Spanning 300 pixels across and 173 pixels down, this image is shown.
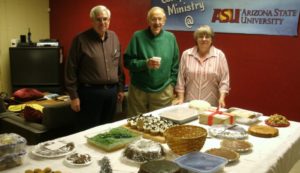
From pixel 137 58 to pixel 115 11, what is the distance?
6.98 feet

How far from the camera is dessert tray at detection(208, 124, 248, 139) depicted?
2066mm

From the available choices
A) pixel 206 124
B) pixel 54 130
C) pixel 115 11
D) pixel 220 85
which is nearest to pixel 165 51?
pixel 220 85

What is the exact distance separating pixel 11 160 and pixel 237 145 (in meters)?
1.15

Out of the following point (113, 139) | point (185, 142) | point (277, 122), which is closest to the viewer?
point (185, 142)

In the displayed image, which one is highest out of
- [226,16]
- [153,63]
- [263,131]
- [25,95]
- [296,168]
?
[226,16]

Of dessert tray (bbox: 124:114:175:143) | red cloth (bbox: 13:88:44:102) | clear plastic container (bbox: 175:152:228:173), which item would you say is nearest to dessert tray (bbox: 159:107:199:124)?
dessert tray (bbox: 124:114:175:143)

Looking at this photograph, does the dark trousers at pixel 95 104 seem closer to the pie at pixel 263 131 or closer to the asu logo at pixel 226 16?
the pie at pixel 263 131

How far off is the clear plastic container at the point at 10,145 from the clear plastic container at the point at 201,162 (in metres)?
0.74

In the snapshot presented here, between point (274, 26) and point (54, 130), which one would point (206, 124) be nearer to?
point (54, 130)

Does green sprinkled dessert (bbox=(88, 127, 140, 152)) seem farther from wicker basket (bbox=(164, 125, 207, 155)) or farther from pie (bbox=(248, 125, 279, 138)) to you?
pie (bbox=(248, 125, 279, 138))

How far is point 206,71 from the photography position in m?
2.89

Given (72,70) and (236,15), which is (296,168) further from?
(236,15)

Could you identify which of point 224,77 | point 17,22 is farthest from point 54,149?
point 17,22

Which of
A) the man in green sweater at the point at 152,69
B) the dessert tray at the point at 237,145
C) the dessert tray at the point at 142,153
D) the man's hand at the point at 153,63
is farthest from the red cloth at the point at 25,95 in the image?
the dessert tray at the point at 237,145
